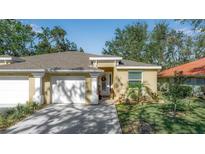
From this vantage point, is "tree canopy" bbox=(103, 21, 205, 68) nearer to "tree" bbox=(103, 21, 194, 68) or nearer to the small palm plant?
"tree" bbox=(103, 21, 194, 68)

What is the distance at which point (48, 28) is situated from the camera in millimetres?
40188

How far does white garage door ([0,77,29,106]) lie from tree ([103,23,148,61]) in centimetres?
2519

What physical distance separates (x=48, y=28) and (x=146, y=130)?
117 feet

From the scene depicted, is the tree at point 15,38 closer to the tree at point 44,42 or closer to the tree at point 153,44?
the tree at point 44,42

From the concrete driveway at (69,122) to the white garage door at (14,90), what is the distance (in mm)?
3452

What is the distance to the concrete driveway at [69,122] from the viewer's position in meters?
8.76

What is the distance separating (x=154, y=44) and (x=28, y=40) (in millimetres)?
23848

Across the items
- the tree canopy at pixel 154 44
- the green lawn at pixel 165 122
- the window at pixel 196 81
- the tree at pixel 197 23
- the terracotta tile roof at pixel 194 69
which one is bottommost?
the green lawn at pixel 165 122

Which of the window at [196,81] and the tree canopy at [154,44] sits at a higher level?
the tree canopy at [154,44]

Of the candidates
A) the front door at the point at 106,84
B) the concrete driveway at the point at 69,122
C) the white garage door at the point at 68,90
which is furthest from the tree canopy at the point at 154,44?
the concrete driveway at the point at 69,122

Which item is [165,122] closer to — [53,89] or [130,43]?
[53,89]

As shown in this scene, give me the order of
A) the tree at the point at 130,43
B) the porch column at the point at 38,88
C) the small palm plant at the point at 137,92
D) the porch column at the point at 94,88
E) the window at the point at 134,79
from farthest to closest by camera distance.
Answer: the tree at the point at 130,43 < the window at the point at 134,79 < the small palm plant at the point at 137,92 < the porch column at the point at 94,88 < the porch column at the point at 38,88
